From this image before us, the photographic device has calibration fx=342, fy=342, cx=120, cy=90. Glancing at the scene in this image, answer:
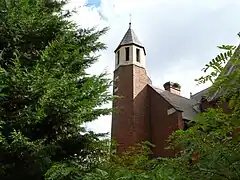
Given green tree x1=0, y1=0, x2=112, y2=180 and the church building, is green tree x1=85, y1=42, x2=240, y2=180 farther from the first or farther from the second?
the church building

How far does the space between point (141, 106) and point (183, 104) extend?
260 cm

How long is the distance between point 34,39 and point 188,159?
15.1ft

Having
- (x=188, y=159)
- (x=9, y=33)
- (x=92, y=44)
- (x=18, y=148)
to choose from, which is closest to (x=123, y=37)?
(x=92, y=44)

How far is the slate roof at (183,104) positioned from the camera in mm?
18391

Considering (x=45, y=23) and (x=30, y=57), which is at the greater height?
(x=45, y=23)

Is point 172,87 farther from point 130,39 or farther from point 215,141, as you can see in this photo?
point 215,141

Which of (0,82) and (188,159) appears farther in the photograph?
(0,82)

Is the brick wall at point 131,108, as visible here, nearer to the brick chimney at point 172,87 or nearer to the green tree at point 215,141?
the brick chimney at point 172,87

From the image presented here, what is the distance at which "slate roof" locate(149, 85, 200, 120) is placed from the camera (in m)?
18.4

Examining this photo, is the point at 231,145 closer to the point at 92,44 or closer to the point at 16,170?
the point at 16,170

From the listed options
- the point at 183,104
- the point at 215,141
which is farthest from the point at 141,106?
the point at 215,141

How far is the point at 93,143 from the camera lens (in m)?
5.93

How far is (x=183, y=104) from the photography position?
20000mm

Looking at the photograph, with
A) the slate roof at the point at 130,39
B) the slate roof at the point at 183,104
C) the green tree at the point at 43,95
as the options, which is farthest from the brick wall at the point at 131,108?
the green tree at the point at 43,95
